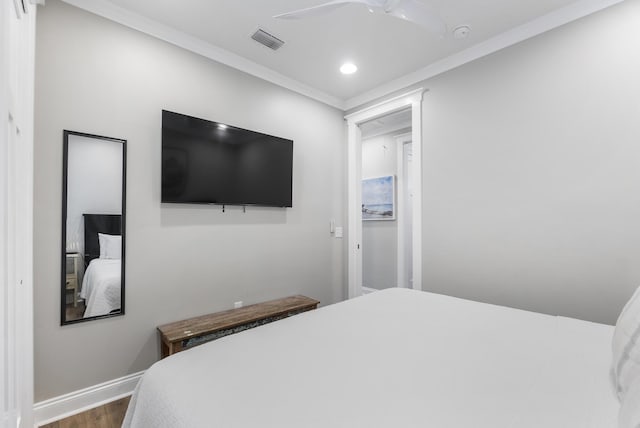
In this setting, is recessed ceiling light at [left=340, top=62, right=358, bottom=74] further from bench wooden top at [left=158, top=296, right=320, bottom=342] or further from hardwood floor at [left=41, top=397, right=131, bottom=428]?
hardwood floor at [left=41, top=397, right=131, bottom=428]

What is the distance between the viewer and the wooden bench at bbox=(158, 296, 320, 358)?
208 centimetres

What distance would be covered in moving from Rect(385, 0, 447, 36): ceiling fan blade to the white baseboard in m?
2.92

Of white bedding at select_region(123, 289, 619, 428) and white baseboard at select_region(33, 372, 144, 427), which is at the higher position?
white bedding at select_region(123, 289, 619, 428)

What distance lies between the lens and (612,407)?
2.74 feet

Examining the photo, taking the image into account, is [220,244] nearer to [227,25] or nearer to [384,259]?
[227,25]

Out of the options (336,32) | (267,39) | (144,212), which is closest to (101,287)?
(144,212)

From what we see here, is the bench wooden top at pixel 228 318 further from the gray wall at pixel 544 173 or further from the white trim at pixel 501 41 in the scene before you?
the white trim at pixel 501 41

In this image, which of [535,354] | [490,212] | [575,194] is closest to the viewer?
[535,354]

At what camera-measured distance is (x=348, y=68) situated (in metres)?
2.86

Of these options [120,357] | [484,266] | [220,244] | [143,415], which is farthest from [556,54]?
[120,357]

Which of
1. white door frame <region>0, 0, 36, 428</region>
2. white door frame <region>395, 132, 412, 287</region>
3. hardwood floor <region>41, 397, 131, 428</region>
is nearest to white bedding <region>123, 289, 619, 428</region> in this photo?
white door frame <region>0, 0, 36, 428</region>

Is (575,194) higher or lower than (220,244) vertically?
higher

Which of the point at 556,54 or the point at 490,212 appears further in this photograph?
the point at 490,212

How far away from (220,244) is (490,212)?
89.8 inches
